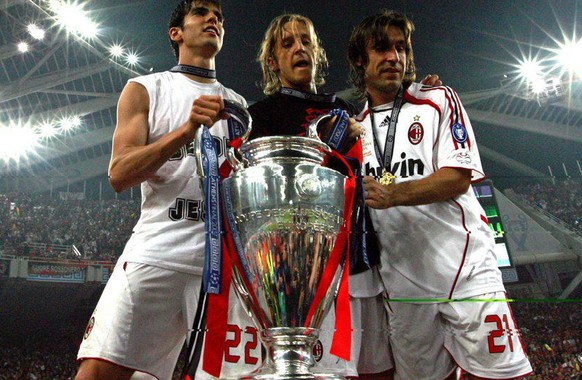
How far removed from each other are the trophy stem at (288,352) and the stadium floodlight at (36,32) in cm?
1256

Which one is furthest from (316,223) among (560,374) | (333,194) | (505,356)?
(505,356)

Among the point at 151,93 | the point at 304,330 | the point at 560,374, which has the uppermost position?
the point at 151,93

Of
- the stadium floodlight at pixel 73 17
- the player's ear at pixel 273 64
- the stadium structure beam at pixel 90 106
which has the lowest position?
the player's ear at pixel 273 64

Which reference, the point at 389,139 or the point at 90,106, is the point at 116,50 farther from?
the point at 389,139

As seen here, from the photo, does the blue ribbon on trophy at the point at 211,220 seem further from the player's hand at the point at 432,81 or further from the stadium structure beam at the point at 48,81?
the stadium structure beam at the point at 48,81

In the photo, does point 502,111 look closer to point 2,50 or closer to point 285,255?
point 2,50

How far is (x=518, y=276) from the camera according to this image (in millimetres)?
1712

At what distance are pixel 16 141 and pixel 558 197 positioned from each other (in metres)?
13.7

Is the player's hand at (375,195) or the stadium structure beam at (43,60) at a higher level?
the stadium structure beam at (43,60)

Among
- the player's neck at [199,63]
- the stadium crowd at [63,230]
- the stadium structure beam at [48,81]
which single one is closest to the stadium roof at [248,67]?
the stadium structure beam at [48,81]

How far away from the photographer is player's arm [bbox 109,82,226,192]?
116cm

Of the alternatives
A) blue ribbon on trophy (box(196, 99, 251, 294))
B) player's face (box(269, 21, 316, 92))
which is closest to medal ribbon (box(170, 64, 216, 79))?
player's face (box(269, 21, 316, 92))

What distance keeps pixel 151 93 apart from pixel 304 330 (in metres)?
1.04

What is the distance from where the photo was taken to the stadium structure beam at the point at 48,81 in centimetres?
1280
